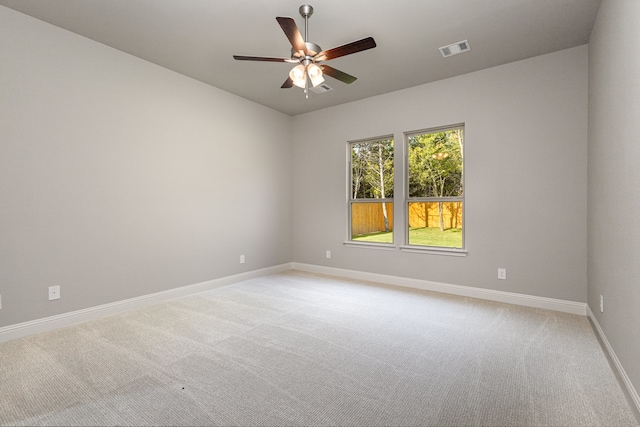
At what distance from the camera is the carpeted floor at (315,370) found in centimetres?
164

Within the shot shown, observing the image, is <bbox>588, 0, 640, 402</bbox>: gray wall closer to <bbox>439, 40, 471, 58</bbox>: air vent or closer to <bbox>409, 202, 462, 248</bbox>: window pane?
<bbox>439, 40, 471, 58</bbox>: air vent

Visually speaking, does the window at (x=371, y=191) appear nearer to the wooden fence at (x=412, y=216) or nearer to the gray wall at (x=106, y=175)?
the wooden fence at (x=412, y=216)

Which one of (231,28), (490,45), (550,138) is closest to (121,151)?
(231,28)

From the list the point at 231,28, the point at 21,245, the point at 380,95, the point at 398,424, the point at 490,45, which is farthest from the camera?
the point at 380,95

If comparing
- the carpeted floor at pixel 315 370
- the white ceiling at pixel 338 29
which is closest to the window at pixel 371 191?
the white ceiling at pixel 338 29

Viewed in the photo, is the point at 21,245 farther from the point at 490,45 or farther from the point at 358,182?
the point at 490,45

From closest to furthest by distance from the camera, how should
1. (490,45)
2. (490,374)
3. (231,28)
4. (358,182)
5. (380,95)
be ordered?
1. (490,374)
2. (231,28)
3. (490,45)
4. (380,95)
5. (358,182)

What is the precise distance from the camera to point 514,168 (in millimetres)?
3615

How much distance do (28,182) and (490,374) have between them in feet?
13.4

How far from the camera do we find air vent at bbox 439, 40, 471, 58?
321cm

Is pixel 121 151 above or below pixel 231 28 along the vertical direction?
below

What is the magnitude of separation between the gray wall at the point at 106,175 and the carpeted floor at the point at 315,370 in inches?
22.7

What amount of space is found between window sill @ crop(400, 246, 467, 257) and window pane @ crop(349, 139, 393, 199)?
2.81 ft

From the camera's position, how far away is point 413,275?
4.36 metres
